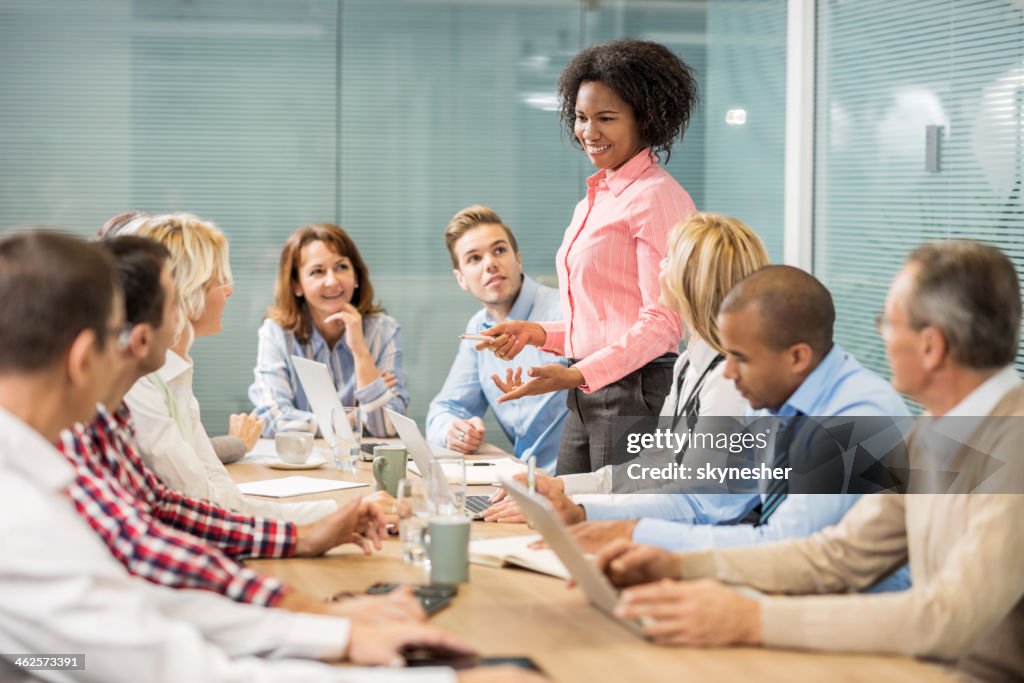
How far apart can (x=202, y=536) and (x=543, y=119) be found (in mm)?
3634

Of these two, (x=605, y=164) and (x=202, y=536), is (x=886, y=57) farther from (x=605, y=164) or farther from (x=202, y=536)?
(x=202, y=536)

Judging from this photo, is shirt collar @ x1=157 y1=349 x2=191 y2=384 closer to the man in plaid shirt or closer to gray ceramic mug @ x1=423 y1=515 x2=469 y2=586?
the man in plaid shirt

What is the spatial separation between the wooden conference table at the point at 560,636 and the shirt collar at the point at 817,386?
0.52 metres

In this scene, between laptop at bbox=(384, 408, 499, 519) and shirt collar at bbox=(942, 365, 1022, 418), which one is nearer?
shirt collar at bbox=(942, 365, 1022, 418)

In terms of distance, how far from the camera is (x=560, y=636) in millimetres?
1609

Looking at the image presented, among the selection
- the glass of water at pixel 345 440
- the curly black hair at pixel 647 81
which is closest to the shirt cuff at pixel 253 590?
the glass of water at pixel 345 440

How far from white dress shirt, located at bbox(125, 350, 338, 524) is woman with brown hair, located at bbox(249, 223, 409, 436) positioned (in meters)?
1.29

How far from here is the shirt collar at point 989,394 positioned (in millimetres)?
1582

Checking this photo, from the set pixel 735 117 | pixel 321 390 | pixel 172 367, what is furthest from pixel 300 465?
pixel 735 117

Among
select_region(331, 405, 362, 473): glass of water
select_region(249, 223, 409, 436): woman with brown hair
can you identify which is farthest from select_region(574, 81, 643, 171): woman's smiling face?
select_region(249, 223, 409, 436): woman with brown hair

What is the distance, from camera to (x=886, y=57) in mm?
4254

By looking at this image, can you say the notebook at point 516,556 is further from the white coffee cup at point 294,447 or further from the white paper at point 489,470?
the white coffee cup at point 294,447

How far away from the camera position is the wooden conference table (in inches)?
56.9

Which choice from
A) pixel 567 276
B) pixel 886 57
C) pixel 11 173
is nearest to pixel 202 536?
pixel 567 276
